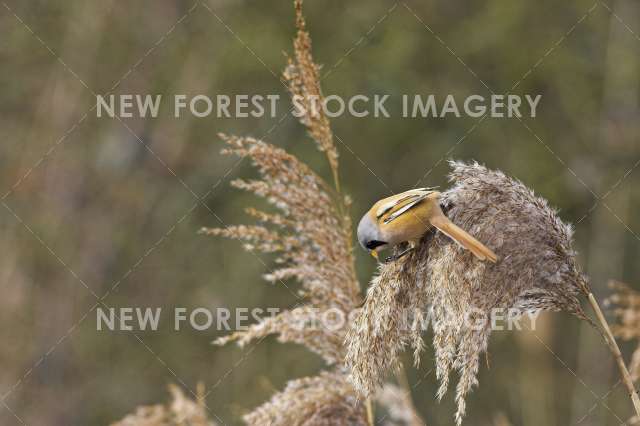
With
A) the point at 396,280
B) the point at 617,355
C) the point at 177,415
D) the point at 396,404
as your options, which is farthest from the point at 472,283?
the point at 177,415

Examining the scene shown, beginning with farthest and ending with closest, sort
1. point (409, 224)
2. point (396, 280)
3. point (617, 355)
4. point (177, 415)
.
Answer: point (177, 415)
point (409, 224)
point (396, 280)
point (617, 355)

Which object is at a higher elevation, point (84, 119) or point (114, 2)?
point (114, 2)

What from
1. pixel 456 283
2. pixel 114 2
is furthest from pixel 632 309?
pixel 114 2

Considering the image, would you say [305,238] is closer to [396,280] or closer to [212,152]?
[396,280]

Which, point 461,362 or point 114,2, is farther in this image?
point 114,2

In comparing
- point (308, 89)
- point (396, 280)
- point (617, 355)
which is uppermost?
point (308, 89)

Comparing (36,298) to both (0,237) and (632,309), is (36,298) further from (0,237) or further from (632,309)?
(632,309)
